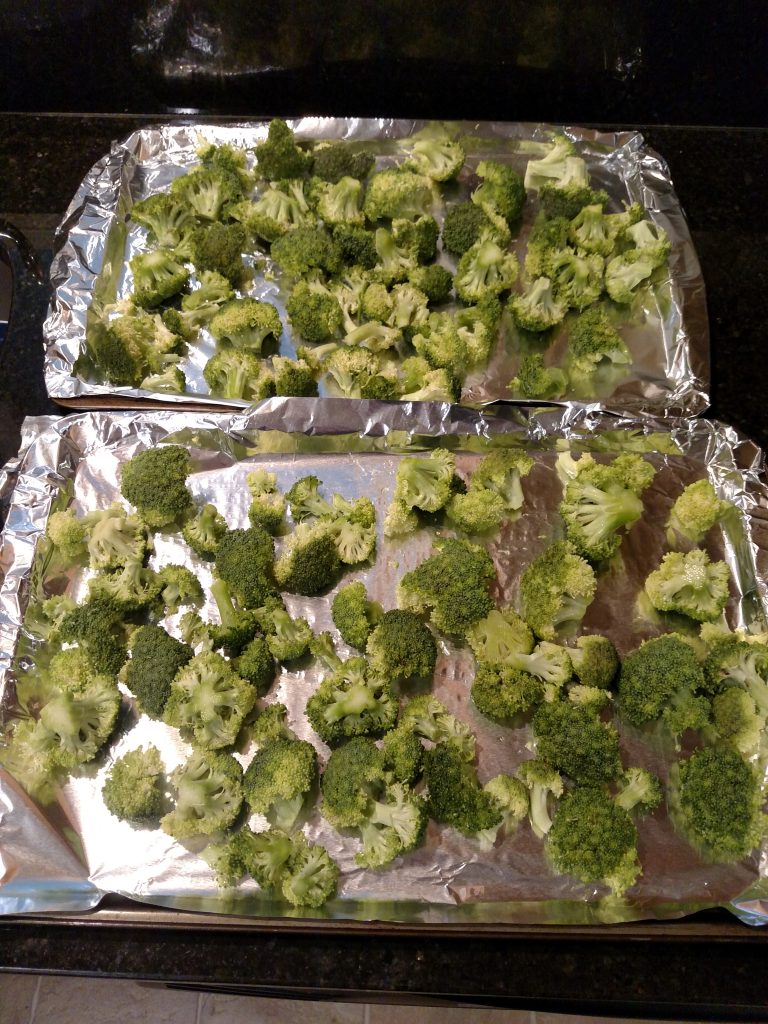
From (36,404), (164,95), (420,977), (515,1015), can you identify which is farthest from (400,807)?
(164,95)

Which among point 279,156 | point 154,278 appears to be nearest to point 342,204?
point 279,156

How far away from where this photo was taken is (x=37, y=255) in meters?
2.51

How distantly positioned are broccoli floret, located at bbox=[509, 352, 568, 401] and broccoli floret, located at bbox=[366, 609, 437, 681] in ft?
2.62

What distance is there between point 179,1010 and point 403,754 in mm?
1644

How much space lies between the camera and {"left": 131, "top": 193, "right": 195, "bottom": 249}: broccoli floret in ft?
7.80

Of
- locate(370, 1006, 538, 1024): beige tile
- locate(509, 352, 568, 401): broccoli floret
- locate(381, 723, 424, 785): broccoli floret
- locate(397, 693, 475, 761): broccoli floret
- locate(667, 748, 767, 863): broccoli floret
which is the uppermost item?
locate(509, 352, 568, 401): broccoli floret

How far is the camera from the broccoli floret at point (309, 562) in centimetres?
185

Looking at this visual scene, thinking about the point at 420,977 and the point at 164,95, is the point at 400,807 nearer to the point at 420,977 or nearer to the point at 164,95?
the point at 420,977

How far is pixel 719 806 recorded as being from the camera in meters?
1.64

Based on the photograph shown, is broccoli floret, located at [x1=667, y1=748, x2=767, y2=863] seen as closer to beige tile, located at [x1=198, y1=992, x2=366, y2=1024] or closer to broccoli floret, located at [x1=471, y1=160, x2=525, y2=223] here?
beige tile, located at [x1=198, y1=992, x2=366, y2=1024]

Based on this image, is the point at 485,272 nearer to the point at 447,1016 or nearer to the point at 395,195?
the point at 395,195

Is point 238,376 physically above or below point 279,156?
below

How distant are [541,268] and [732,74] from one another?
1.07 metres

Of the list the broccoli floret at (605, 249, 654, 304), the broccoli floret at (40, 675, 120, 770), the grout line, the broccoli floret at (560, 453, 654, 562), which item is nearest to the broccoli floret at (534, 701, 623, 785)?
the broccoli floret at (560, 453, 654, 562)
